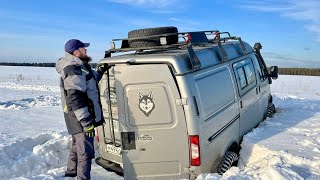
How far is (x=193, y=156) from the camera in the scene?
4.34m

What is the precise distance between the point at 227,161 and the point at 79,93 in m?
2.26

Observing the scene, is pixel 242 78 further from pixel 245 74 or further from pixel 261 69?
pixel 261 69

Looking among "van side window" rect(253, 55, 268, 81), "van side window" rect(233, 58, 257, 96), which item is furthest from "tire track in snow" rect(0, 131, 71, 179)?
"van side window" rect(253, 55, 268, 81)

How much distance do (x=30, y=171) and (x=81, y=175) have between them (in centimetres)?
A: 163

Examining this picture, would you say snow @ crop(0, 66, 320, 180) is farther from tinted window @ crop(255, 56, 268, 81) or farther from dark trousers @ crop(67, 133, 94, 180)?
tinted window @ crop(255, 56, 268, 81)

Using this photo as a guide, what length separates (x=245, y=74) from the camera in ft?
21.2

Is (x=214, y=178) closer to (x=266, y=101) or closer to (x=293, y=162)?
(x=293, y=162)

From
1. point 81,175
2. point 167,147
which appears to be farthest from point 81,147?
point 167,147

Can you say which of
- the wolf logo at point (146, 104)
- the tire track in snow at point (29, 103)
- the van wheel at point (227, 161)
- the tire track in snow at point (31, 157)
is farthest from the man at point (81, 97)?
the tire track in snow at point (29, 103)

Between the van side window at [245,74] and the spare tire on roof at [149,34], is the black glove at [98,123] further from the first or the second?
the van side window at [245,74]

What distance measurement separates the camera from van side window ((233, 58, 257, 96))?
19.7 feet

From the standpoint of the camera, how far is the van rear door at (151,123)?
168 inches

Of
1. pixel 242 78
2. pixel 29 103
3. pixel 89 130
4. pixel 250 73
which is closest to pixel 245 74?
pixel 242 78

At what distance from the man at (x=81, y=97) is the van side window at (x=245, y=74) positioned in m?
2.43
